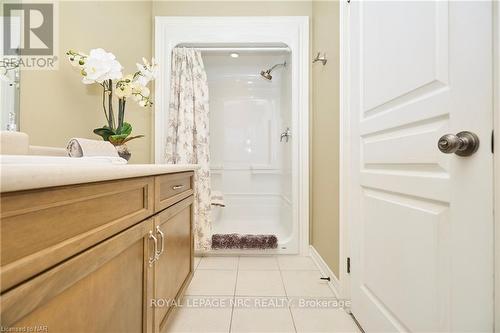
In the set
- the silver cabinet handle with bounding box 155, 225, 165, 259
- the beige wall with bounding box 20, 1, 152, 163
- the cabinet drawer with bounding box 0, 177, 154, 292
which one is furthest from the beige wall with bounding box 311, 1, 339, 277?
the beige wall with bounding box 20, 1, 152, 163

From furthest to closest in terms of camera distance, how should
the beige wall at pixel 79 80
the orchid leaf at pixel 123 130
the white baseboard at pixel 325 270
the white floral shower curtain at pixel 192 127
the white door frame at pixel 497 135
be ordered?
the white floral shower curtain at pixel 192 127
the white baseboard at pixel 325 270
the orchid leaf at pixel 123 130
the beige wall at pixel 79 80
the white door frame at pixel 497 135

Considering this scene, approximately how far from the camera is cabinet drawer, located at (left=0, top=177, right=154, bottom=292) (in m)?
0.36

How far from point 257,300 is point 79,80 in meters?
1.60

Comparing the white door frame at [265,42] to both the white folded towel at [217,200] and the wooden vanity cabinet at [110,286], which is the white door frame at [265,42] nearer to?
the white folded towel at [217,200]

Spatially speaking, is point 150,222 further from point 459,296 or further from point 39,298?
point 459,296

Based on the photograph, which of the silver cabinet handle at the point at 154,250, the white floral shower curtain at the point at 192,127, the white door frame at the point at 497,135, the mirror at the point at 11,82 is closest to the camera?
the white door frame at the point at 497,135

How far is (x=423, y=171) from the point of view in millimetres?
806

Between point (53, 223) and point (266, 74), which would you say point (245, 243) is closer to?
point (53, 223)

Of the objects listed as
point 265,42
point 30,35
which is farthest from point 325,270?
point 30,35

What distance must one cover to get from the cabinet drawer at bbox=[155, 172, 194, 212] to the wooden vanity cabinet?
14mm

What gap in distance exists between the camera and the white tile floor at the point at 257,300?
4.10 ft

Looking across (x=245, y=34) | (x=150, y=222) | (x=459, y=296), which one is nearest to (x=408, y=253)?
(x=459, y=296)

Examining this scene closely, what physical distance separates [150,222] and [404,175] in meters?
0.88

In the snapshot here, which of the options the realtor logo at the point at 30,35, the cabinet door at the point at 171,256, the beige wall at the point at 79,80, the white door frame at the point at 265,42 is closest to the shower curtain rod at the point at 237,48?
the white door frame at the point at 265,42
